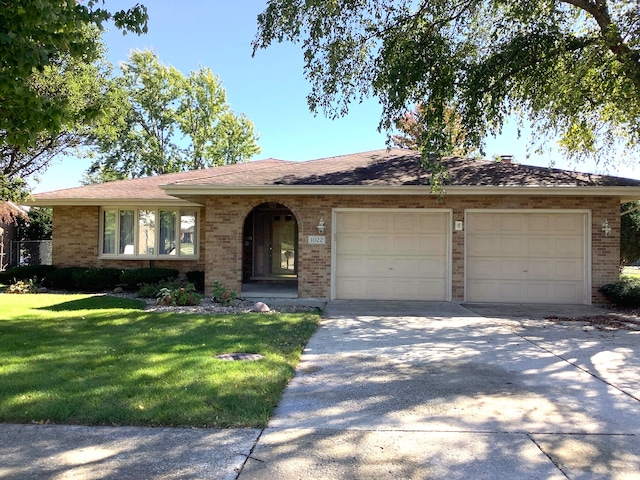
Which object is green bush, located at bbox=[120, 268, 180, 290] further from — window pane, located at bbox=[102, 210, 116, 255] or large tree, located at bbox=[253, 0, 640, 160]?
large tree, located at bbox=[253, 0, 640, 160]

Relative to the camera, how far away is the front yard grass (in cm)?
425

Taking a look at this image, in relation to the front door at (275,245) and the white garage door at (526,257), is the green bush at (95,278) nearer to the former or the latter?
the front door at (275,245)

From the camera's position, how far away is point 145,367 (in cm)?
561

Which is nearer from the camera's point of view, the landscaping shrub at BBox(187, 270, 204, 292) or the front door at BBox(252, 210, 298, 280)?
the landscaping shrub at BBox(187, 270, 204, 292)

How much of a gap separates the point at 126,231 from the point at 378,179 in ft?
29.0

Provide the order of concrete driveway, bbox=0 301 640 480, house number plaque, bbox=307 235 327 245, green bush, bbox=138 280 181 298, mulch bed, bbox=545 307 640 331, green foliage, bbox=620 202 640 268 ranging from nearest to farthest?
concrete driveway, bbox=0 301 640 480, mulch bed, bbox=545 307 640 331, house number plaque, bbox=307 235 327 245, green bush, bbox=138 280 181 298, green foliage, bbox=620 202 640 268

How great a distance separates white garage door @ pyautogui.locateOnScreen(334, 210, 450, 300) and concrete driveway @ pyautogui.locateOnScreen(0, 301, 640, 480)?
5394 millimetres

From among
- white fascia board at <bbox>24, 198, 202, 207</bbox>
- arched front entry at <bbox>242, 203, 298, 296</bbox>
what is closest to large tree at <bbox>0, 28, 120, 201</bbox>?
white fascia board at <bbox>24, 198, 202, 207</bbox>

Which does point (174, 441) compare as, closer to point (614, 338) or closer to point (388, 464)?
point (388, 464)

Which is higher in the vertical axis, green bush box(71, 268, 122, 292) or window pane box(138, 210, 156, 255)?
window pane box(138, 210, 156, 255)

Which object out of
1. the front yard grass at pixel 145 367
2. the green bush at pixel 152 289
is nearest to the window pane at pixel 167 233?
the green bush at pixel 152 289

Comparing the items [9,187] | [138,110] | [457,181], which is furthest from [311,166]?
[138,110]

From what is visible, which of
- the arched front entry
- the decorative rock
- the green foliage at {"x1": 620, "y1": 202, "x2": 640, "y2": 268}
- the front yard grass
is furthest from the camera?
the green foliage at {"x1": 620, "y1": 202, "x2": 640, "y2": 268}

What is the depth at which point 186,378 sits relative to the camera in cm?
516
